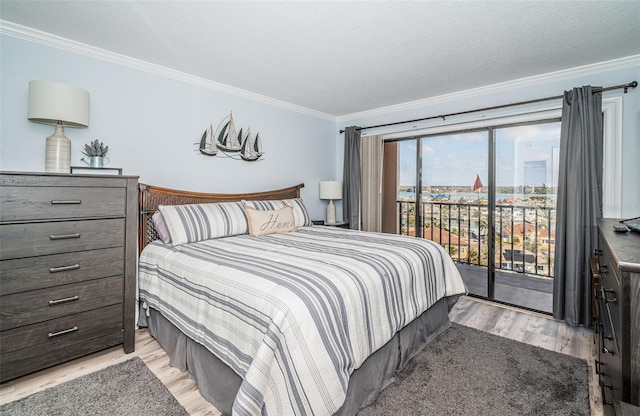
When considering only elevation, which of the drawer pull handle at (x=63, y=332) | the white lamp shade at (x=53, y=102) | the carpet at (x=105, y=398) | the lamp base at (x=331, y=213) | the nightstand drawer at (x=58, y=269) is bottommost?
the carpet at (x=105, y=398)

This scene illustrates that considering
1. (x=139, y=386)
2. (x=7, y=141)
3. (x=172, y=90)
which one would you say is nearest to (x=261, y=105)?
(x=172, y=90)

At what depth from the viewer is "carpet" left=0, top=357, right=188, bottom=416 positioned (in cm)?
160

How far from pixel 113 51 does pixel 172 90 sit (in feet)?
1.81

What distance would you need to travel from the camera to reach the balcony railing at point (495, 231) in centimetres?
351

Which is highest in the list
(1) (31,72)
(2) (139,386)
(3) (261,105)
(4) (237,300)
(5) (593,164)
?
(3) (261,105)

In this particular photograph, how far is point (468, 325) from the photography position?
107 inches

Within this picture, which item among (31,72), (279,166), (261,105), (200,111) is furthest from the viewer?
(279,166)

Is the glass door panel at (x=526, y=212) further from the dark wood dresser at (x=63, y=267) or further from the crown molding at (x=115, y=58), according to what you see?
the dark wood dresser at (x=63, y=267)

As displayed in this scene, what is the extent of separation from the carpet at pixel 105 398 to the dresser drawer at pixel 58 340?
181mm

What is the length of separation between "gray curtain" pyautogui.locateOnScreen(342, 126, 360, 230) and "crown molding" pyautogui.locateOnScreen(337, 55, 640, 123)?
40 centimetres

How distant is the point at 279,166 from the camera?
4.04 metres

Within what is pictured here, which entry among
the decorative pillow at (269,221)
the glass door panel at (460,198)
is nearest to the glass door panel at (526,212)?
the glass door panel at (460,198)

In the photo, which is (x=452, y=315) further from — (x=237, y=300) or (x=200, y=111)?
(x=200, y=111)

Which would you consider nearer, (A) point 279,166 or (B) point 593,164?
(B) point 593,164
